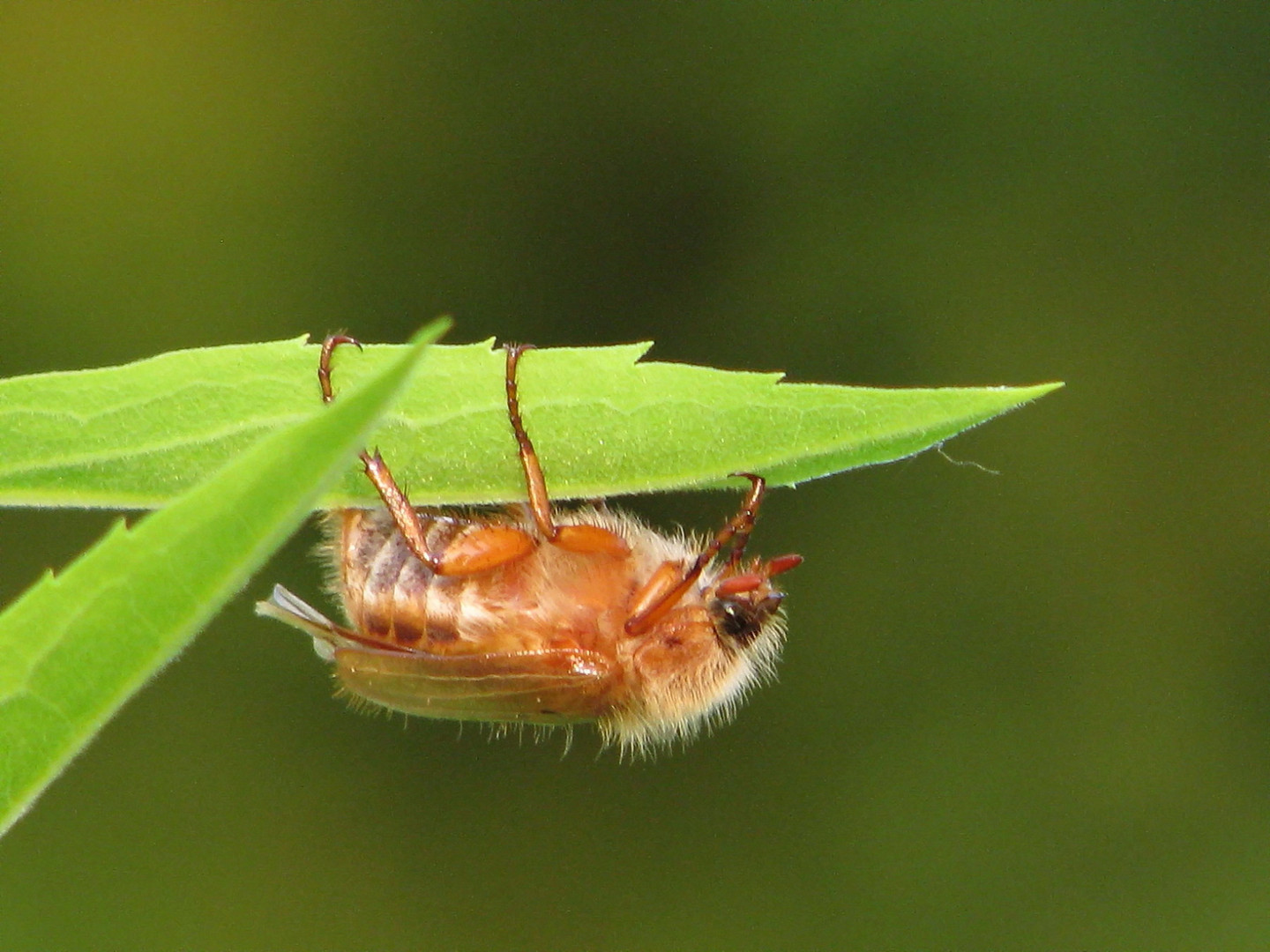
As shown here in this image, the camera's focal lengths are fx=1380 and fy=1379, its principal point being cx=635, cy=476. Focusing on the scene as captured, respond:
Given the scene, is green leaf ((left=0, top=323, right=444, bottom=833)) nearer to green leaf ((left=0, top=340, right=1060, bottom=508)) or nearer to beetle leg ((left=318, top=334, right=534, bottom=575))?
A: green leaf ((left=0, top=340, right=1060, bottom=508))

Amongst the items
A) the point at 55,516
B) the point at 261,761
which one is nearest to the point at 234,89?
the point at 55,516

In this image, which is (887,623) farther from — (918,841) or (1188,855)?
(1188,855)

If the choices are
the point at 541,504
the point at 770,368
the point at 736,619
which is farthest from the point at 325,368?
the point at 770,368

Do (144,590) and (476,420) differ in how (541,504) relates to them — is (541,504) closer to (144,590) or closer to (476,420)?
(476,420)

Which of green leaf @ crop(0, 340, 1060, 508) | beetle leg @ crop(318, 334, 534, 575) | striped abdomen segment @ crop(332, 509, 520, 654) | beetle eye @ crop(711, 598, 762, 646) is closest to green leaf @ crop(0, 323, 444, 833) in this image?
green leaf @ crop(0, 340, 1060, 508)

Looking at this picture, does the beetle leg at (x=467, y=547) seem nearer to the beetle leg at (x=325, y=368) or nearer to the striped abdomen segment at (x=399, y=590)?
the striped abdomen segment at (x=399, y=590)

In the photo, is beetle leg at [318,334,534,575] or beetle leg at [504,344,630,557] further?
beetle leg at [318,334,534,575]

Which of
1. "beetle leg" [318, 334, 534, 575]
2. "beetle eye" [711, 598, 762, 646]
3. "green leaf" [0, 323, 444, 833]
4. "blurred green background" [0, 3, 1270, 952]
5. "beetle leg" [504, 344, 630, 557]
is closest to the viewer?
"green leaf" [0, 323, 444, 833]
